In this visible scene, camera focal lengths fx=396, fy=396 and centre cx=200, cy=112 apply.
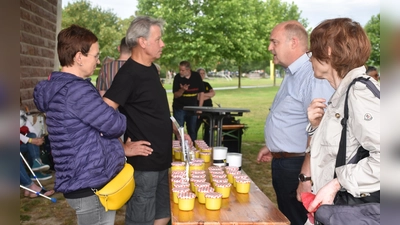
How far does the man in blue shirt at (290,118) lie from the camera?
2391 mm

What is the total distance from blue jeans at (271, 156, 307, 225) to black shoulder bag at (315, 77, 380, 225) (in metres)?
1.02

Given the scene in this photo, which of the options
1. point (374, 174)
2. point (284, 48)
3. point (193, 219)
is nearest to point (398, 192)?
point (374, 174)

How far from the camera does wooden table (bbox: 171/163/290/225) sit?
1.65m

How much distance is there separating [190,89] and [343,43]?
595 centimetres

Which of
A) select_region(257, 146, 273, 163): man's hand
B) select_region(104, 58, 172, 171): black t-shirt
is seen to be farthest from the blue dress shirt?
select_region(104, 58, 172, 171): black t-shirt

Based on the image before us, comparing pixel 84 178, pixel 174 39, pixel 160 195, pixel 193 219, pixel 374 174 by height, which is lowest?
pixel 160 195

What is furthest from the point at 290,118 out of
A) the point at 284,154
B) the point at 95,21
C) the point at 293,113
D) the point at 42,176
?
the point at 95,21

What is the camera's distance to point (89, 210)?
1967mm

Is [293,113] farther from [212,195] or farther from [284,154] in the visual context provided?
[212,195]

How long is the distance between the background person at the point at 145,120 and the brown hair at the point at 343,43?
1189 millimetres

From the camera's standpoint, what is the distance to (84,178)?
1873mm

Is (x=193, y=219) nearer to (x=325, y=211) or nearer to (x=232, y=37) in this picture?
(x=325, y=211)

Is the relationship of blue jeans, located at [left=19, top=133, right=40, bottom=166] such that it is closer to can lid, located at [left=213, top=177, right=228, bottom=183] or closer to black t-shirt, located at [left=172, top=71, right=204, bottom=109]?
black t-shirt, located at [left=172, top=71, right=204, bottom=109]

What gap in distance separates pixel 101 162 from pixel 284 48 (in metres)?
1.34
